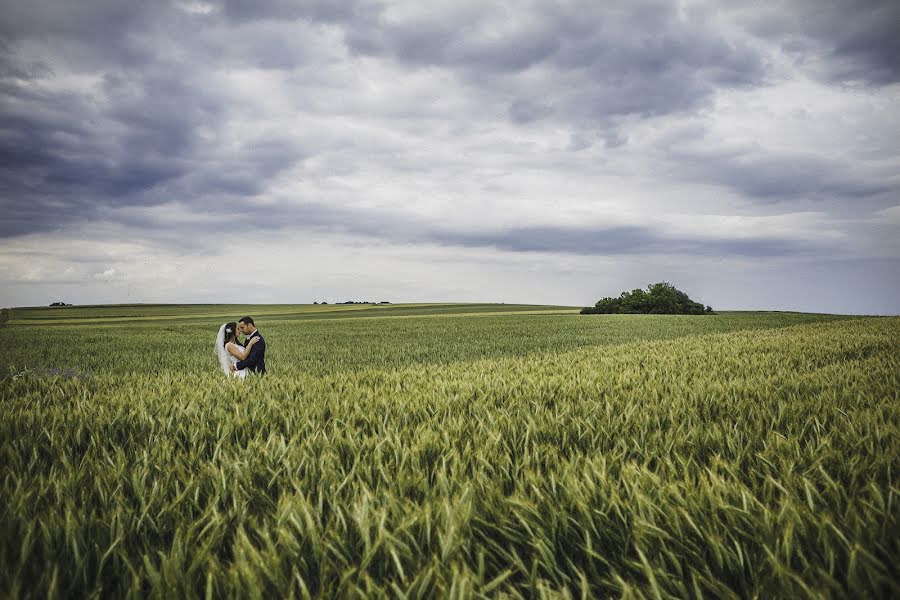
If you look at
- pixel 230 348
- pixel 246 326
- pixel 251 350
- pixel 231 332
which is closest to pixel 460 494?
pixel 251 350

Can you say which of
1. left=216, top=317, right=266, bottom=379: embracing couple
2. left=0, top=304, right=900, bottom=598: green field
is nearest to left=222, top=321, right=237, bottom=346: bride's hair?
left=216, top=317, right=266, bottom=379: embracing couple

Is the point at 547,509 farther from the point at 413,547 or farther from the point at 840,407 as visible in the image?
the point at 840,407

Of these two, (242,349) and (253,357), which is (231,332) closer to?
(242,349)

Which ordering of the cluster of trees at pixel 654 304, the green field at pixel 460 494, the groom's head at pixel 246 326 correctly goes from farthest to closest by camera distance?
the cluster of trees at pixel 654 304 < the groom's head at pixel 246 326 < the green field at pixel 460 494

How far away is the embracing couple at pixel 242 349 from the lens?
29.0 feet

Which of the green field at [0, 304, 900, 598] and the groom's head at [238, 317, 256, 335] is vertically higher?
the groom's head at [238, 317, 256, 335]

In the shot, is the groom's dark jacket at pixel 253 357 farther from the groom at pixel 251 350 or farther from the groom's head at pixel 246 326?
the groom's head at pixel 246 326

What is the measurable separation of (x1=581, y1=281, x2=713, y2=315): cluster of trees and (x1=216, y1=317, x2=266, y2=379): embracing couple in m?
68.6

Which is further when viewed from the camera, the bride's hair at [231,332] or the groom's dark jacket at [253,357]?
the bride's hair at [231,332]

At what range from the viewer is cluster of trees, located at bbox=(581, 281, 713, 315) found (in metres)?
70.8

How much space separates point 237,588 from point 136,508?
1.22 m

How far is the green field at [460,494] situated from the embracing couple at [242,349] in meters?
3.15

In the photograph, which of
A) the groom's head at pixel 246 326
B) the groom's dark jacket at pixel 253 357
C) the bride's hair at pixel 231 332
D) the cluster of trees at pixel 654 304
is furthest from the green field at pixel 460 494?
the cluster of trees at pixel 654 304

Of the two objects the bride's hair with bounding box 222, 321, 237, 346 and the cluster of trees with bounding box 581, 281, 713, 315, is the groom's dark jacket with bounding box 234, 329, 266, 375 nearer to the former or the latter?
the bride's hair with bounding box 222, 321, 237, 346
